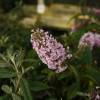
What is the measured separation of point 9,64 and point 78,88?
37 centimetres

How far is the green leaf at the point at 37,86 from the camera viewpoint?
1.96 metres

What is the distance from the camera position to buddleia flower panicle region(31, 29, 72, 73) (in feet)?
6.25

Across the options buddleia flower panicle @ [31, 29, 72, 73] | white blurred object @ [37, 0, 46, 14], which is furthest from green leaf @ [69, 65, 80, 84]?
white blurred object @ [37, 0, 46, 14]

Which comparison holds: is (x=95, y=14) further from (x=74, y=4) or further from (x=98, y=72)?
(x=74, y=4)

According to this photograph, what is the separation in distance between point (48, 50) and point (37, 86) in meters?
0.19

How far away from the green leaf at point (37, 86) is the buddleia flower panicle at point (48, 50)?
10cm

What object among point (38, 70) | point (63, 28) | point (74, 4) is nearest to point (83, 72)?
point (38, 70)

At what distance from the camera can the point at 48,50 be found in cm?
190

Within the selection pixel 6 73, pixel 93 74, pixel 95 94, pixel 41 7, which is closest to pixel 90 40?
Result: pixel 93 74

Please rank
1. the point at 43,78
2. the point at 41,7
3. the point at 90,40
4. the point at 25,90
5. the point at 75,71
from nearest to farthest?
the point at 25,90
the point at 75,71
the point at 43,78
the point at 90,40
the point at 41,7

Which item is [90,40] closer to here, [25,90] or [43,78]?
[43,78]

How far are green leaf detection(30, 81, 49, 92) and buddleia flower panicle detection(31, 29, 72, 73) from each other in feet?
0.32

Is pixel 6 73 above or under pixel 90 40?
above

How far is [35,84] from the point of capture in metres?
1.99
